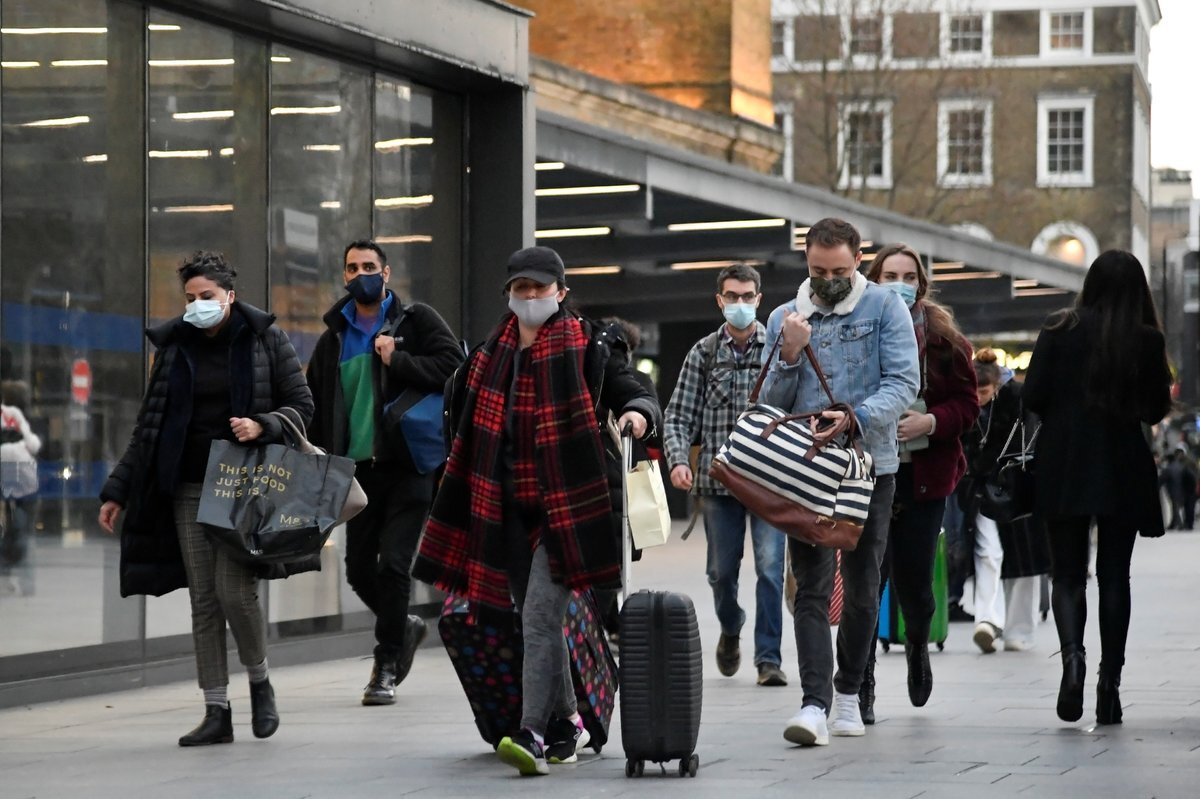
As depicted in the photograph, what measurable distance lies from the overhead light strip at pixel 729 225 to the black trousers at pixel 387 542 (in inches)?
532

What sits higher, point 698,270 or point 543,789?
point 698,270

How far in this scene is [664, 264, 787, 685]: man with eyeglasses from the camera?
1055 centimetres

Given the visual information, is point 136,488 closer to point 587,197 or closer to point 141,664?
point 141,664

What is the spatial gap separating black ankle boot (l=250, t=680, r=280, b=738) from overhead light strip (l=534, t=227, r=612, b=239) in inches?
580

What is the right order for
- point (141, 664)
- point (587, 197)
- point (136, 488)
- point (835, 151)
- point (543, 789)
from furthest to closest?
point (835, 151) → point (587, 197) → point (141, 664) → point (136, 488) → point (543, 789)

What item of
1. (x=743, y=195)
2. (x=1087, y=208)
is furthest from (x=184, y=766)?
(x=1087, y=208)

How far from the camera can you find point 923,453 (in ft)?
28.3

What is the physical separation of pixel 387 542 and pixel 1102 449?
322 centimetres

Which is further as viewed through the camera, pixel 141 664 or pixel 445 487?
pixel 141 664

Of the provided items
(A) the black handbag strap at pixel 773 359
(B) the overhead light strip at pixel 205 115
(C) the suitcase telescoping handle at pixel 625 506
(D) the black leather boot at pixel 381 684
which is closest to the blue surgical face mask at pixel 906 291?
(A) the black handbag strap at pixel 773 359

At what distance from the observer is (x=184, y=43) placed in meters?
11.1

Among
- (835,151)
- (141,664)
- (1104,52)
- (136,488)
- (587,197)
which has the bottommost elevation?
(141,664)

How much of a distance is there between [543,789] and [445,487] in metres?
1.16

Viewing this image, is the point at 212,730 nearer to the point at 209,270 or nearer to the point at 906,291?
the point at 209,270
